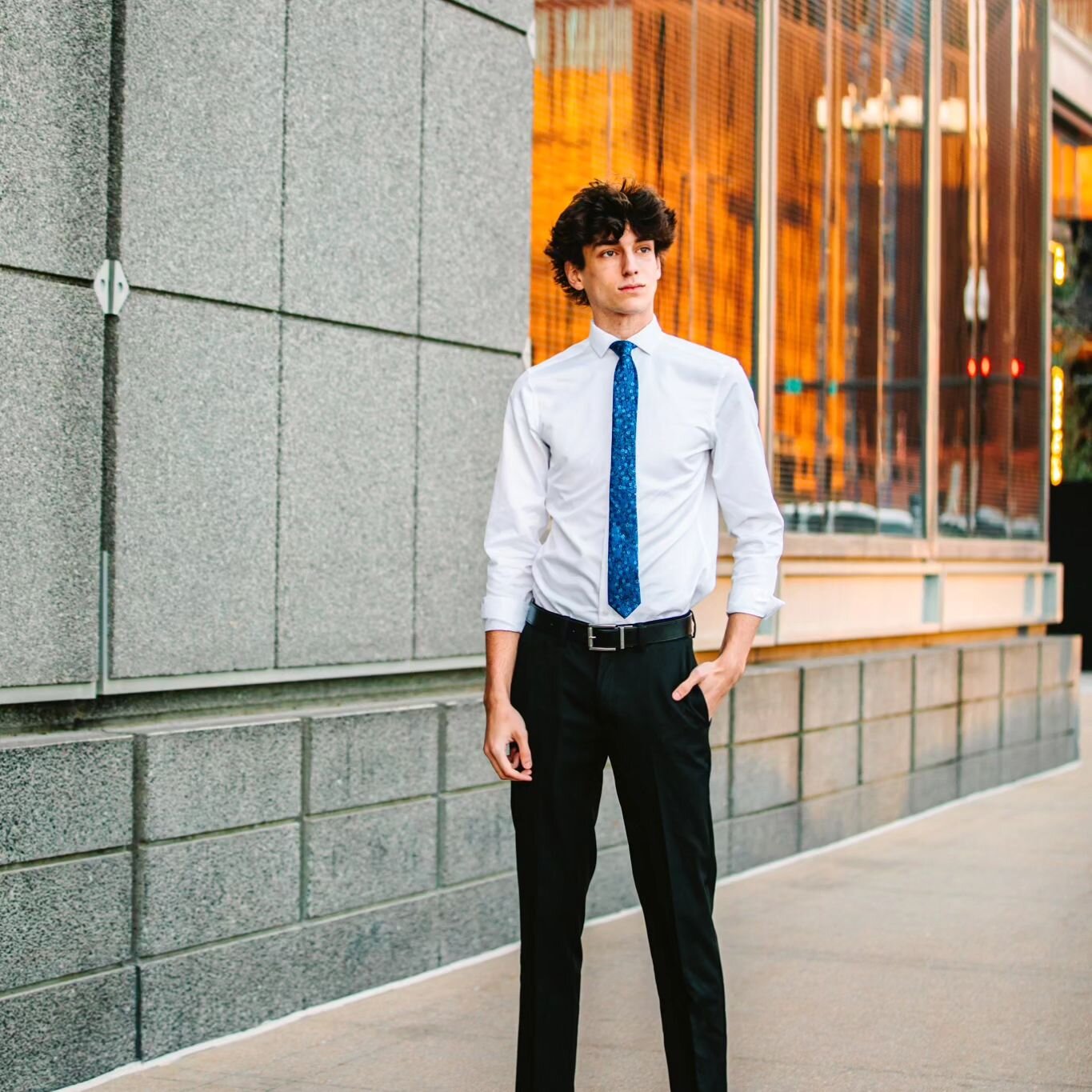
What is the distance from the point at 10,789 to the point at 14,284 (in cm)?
130

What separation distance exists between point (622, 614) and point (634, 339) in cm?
58

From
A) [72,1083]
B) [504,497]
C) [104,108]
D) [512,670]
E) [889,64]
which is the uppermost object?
[889,64]

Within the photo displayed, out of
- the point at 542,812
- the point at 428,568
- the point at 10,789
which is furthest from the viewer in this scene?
the point at 428,568

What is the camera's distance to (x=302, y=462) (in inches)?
226

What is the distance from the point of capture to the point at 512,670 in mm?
3859

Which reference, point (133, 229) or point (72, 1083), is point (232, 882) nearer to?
point (72, 1083)

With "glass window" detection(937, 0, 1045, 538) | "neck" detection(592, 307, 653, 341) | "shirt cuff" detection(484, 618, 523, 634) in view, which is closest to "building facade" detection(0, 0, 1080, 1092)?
"shirt cuff" detection(484, 618, 523, 634)

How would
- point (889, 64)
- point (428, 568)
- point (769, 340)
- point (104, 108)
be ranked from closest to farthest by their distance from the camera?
1. point (104, 108)
2. point (428, 568)
3. point (769, 340)
4. point (889, 64)

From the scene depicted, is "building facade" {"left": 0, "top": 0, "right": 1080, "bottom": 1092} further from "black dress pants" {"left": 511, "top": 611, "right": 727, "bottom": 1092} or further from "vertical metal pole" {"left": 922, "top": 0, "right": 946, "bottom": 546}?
"vertical metal pole" {"left": 922, "top": 0, "right": 946, "bottom": 546}

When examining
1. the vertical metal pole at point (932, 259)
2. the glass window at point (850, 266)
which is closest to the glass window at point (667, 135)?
the glass window at point (850, 266)

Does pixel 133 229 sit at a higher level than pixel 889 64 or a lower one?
lower

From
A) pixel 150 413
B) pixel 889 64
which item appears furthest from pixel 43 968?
pixel 889 64

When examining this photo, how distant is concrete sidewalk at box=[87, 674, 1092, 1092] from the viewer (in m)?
4.93

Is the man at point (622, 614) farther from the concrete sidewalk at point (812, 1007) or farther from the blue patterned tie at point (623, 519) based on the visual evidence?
the concrete sidewalk at point (812, 1007)
